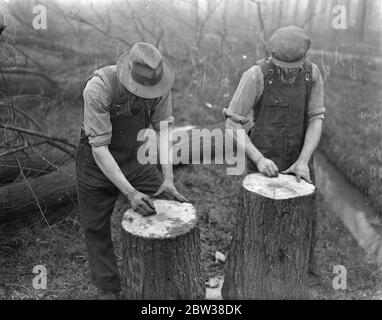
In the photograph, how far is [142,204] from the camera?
283 centimetres

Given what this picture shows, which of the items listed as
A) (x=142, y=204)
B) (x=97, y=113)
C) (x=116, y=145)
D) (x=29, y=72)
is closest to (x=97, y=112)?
(x=97, y=113)

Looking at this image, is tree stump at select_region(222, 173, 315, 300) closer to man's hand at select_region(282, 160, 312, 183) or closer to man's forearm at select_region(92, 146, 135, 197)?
man's hand at select_region(282, 160, 312, 183)

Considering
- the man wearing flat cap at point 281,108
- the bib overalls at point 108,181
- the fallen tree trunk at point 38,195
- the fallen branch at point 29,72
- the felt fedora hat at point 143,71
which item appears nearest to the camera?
the felt fedora hat at point 143,71

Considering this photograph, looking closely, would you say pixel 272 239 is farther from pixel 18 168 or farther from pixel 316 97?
pixel 18 168

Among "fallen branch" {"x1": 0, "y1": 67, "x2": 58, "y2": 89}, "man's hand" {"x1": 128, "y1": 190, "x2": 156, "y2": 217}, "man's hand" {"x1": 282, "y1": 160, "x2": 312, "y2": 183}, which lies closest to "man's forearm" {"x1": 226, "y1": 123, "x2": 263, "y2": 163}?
"man's hand" {"x1": 282, "y1": 160, "x2": 312, "y2": 183}

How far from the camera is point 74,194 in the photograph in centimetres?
430

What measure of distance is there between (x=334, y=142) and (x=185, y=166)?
84.3 inches

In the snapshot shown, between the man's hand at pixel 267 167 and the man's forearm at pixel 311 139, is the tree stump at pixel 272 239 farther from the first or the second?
the man's forearm at pixel 311 139

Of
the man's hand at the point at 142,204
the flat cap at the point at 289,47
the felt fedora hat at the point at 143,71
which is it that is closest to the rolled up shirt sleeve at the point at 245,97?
the flat cap at the point at 289,47

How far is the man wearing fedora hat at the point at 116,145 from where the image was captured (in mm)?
2848

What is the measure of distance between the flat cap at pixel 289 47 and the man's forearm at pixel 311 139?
1.69 ft

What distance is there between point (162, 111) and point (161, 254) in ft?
3.55

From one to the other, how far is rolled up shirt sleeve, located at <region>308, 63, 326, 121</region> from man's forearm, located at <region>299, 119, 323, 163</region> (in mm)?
48
